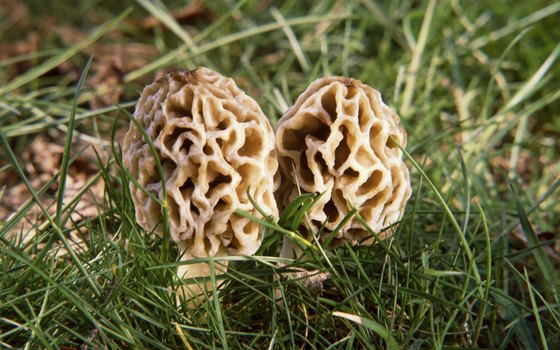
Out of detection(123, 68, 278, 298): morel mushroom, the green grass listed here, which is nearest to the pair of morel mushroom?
detection(123, 68, 278, 298): morel mushroom

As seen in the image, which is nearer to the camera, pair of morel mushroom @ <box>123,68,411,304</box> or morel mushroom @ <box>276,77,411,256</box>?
pair of morel mushroom @ <box>123,68,411,304</box>

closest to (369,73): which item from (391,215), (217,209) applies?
(391,215)

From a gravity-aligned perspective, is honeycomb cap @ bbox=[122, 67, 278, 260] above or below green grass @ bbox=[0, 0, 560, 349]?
above

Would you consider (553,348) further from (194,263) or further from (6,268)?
(6,268)

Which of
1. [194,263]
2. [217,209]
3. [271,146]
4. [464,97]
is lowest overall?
[464,97]

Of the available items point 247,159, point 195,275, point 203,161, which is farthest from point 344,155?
point 195,275

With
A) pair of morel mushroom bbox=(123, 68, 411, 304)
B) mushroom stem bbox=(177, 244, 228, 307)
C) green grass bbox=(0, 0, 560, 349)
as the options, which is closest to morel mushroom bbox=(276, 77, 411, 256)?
pair of morel mushroom bbox=(123, 68, 411, 304)

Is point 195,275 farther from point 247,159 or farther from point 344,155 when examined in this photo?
point 344,155

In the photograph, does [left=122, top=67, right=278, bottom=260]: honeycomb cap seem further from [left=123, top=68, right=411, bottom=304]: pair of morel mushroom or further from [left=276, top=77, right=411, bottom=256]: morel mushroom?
[left=276, top=77, right=411, bottom=256]: morel mushroom
